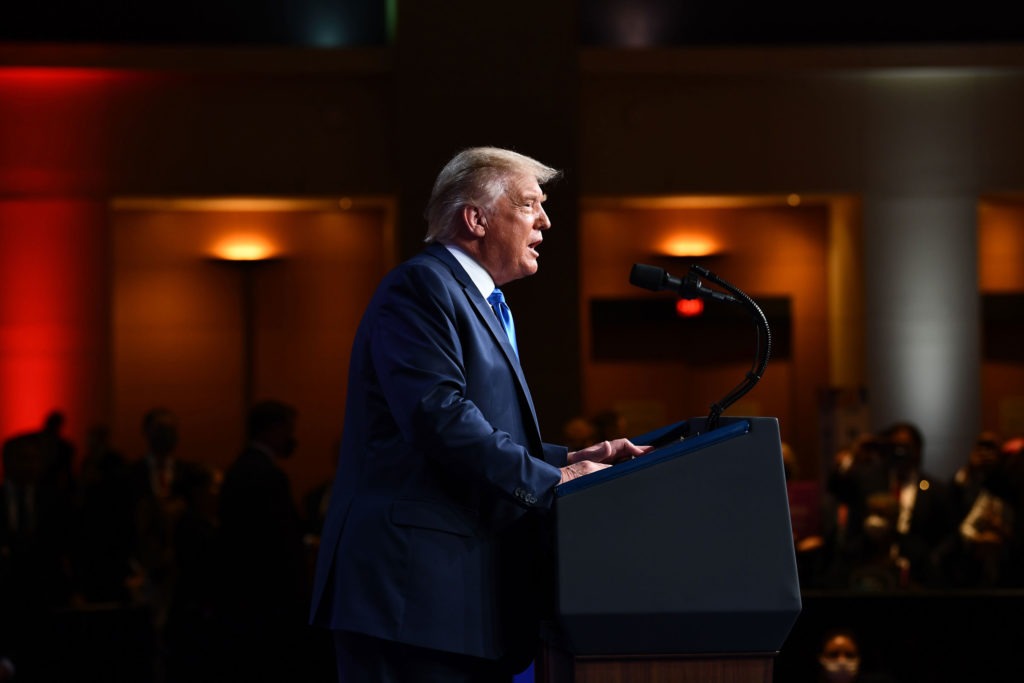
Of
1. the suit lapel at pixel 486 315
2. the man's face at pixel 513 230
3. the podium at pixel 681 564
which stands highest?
the man's face at pixel 513 230

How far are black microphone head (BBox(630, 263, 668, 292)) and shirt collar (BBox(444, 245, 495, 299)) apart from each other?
29cm

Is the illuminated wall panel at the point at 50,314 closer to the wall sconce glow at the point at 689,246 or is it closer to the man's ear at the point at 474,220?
the wall sconce glow at the point at 689,246

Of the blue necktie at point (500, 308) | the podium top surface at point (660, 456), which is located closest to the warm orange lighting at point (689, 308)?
the blue necktie at point (500, 308)

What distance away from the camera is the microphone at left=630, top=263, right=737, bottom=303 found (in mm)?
2715

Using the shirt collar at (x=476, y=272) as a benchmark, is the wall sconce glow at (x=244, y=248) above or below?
above

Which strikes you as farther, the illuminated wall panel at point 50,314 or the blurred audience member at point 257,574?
the illuminated wall panel at point 50,314

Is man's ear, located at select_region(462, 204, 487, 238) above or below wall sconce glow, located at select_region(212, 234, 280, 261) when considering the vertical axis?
below

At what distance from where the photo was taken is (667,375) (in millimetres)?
12703

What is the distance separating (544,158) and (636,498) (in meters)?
8.12

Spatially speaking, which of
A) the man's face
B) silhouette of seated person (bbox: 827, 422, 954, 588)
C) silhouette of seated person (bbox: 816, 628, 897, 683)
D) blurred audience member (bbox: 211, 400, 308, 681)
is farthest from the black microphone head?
silhouette of seated person (bbox: 827, 422, 954, 588)

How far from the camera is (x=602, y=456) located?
2.80 m

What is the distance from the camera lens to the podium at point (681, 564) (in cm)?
248

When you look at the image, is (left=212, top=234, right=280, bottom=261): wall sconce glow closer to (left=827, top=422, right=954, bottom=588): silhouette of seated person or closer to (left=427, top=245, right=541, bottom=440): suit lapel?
(left=827, top=422, right=954, bottom=588): silhouette of seated person

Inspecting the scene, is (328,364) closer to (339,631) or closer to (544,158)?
(544,158)
